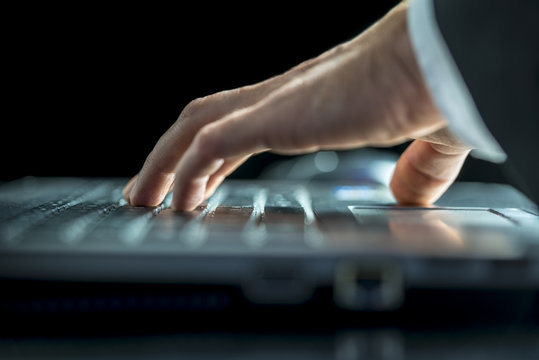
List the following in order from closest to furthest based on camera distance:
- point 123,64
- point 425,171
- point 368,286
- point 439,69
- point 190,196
Answer: 1. point 368,286
2. point 439,69
3. point 190,196
4. point 425,171
5. point 123,64

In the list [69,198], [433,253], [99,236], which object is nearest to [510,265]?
[433,253]

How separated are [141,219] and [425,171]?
376 millimetres

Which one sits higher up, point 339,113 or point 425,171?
point 339,113

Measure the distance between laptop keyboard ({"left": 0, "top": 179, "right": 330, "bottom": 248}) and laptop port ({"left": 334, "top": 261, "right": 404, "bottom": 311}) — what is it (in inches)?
1.6

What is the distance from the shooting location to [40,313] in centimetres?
37

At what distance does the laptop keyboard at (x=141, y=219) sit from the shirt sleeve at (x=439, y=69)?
16 centimetres

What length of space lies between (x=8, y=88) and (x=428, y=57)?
0.90m

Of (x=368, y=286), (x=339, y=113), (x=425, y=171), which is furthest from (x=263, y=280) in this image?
(x=425, y=171)

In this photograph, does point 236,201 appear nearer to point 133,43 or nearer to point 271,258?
point 271,258

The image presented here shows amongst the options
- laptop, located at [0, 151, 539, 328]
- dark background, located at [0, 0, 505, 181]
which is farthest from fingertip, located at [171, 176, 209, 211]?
dark background, located at [0, 0, 505, 181]

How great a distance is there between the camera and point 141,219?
21.1 inches

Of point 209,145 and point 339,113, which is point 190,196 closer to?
point 209,145

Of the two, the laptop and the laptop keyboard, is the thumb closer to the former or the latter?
the laptop keyboard

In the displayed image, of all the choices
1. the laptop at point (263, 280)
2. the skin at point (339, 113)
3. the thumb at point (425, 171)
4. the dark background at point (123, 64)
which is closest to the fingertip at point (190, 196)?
the skin at point (339, 113)
